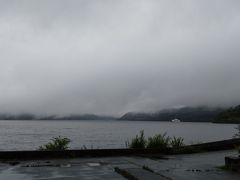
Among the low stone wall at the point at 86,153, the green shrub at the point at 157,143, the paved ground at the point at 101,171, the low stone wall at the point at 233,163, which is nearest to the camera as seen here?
the paved ground at the point at 101,171

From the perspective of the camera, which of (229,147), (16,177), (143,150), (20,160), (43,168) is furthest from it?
(229,147)

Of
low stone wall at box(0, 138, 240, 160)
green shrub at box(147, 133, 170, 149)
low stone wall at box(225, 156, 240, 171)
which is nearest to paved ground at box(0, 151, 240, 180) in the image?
low stone wall at box(225, 156, 240, 171)

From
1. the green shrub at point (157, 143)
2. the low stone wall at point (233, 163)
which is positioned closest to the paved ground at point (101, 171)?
the low stone wall at point (233, 163)

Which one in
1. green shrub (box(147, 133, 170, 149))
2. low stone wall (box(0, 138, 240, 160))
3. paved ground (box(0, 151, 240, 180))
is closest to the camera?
paved ground (box(0, 151, 240, 180))

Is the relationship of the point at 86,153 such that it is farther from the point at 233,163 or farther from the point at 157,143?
the point at 233,163

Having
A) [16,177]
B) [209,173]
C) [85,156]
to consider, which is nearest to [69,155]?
[85,156]

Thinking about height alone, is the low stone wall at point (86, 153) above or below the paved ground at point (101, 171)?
above

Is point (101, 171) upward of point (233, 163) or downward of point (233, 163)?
downward

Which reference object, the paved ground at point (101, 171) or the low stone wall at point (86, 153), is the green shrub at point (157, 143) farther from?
the paved ground at point (101, 171)

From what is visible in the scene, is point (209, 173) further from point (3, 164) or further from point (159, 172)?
point (3, 164)

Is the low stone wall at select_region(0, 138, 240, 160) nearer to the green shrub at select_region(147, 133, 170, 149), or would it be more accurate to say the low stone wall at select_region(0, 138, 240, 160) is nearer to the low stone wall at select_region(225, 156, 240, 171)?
the green shrub at select_region(147, 133, 170, 149)

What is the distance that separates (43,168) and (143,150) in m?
6.17

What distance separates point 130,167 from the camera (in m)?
11.4

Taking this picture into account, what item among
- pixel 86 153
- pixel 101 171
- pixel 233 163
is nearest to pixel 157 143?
pixel 86 153
